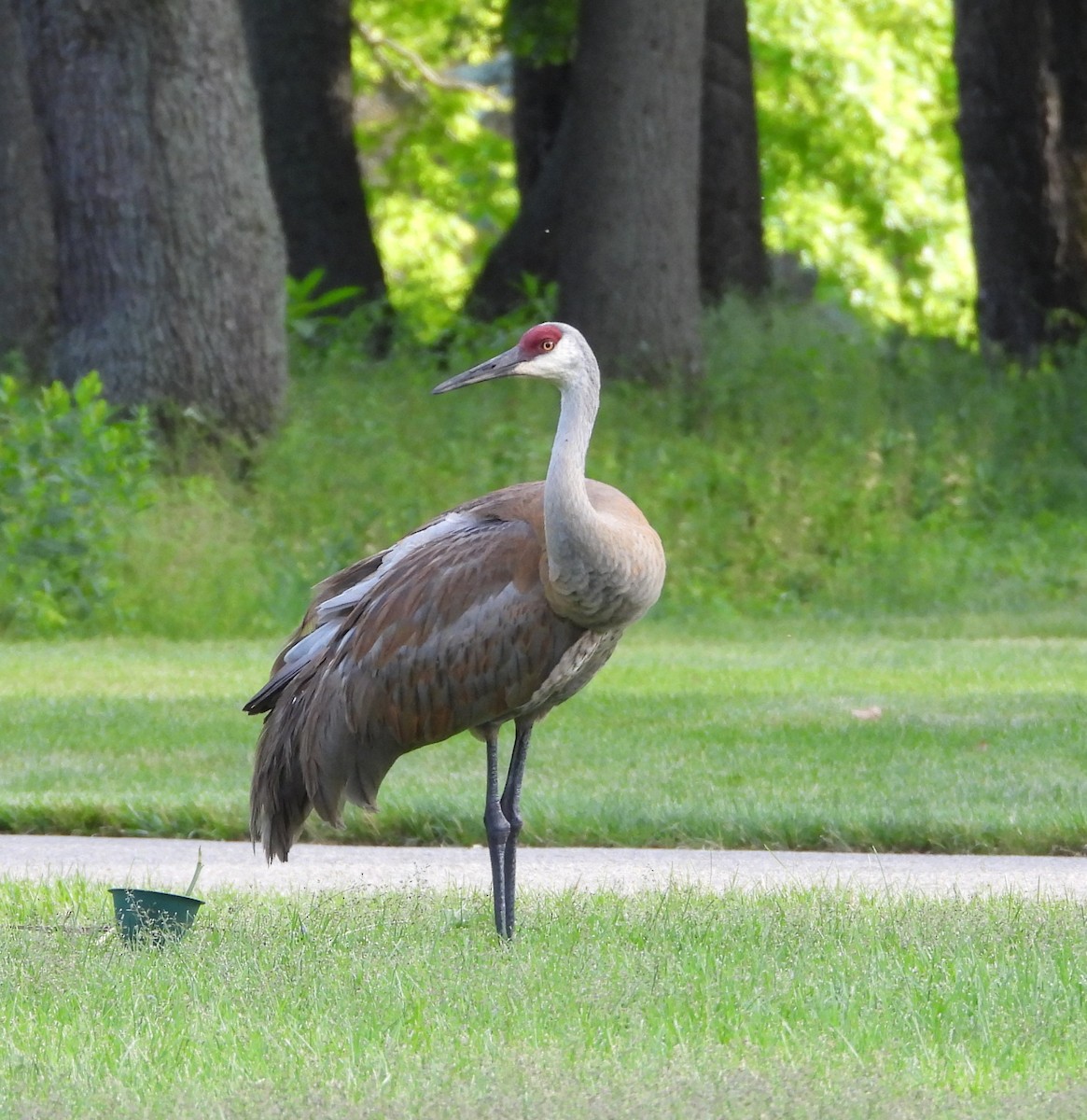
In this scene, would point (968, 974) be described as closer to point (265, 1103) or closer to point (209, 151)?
point (265, 1103)

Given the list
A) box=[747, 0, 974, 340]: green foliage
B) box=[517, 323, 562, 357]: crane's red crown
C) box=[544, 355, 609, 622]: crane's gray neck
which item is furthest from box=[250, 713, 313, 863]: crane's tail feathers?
box=[747, 0, 974, 340]: green foliage

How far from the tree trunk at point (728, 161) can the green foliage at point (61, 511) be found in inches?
335

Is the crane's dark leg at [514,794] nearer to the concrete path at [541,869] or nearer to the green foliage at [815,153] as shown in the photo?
the concrete path at [541,869]

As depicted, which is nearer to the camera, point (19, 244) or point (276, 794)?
point (276, 794)

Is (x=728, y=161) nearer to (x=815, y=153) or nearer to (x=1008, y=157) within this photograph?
(x=1008, y=157)

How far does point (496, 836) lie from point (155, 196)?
9.53 m

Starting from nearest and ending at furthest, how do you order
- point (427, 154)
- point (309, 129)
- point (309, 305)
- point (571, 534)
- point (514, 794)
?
point (571, 534) → point (514, 794) → point (309, 305) → point (309, 129) → point (427, 154)

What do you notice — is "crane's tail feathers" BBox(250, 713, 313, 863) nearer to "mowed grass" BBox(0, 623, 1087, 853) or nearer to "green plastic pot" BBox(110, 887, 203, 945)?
"green plastic pot" BBox(110, 887, 203, 945)

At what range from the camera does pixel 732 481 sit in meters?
15.8

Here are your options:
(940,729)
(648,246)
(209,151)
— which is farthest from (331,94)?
(940,729)

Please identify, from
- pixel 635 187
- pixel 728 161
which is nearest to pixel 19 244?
pixel 635 187

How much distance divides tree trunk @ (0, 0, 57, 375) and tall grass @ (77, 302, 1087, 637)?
2.17 meters

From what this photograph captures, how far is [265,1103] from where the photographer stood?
417 cm

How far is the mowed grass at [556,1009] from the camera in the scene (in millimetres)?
4227
